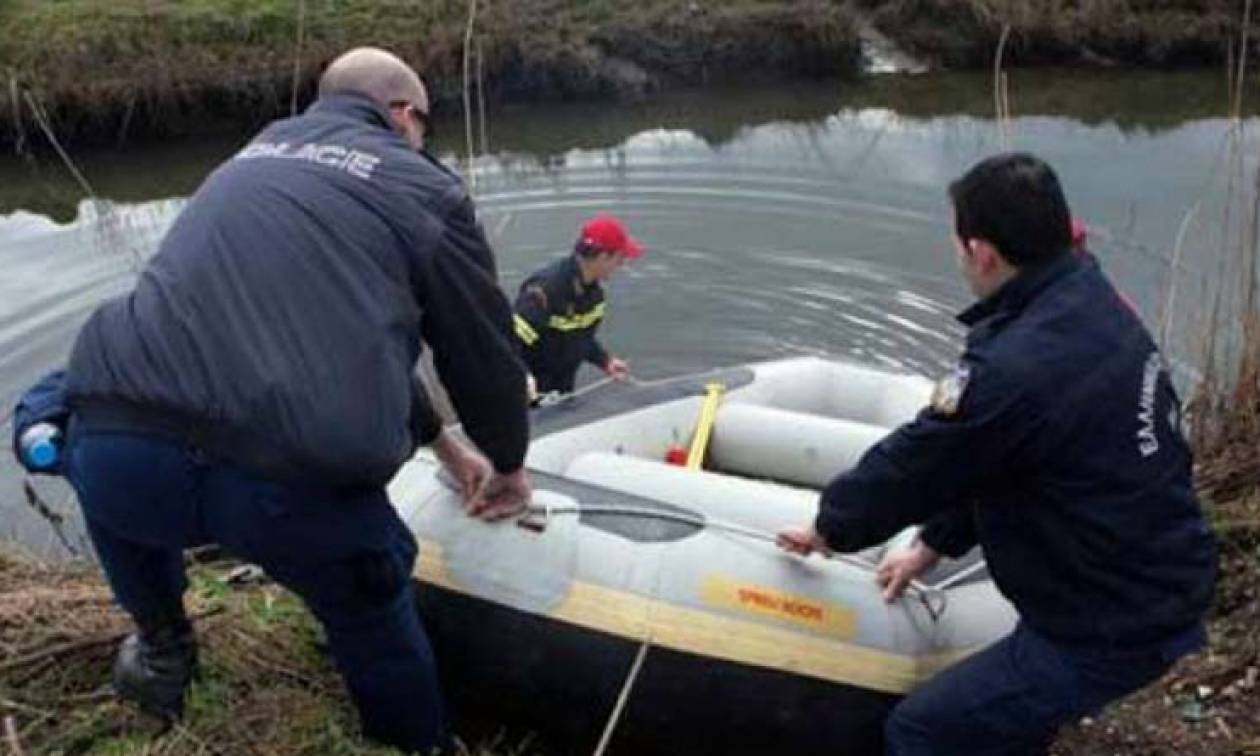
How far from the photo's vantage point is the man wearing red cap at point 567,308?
5.36 m

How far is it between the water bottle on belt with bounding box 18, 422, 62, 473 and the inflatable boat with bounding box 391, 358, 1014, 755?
0.91 meters

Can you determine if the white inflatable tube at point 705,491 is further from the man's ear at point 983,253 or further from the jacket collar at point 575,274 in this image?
the jacket collar at point 575,274

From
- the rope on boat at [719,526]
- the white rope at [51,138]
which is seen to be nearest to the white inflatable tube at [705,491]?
the rope on boat at [719,526]

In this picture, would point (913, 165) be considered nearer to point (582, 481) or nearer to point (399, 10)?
point (399, 10)

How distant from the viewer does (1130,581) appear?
2.90 meters

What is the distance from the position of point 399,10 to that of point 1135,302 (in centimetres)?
587

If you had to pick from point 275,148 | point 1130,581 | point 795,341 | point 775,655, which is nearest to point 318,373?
point 275,148

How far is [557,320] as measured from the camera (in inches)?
215

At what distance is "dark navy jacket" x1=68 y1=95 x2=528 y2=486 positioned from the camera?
269 centimetres

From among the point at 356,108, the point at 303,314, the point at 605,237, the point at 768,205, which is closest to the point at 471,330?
the point at 303,314

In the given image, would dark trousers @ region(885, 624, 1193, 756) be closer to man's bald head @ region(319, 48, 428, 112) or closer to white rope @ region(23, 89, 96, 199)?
man's bald head @ region(319, 48, 428, 112)

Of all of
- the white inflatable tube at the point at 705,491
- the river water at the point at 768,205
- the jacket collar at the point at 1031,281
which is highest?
the jacket collar at the point at 1031,281

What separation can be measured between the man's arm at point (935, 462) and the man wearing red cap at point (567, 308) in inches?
91.2

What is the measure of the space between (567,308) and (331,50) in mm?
5488
